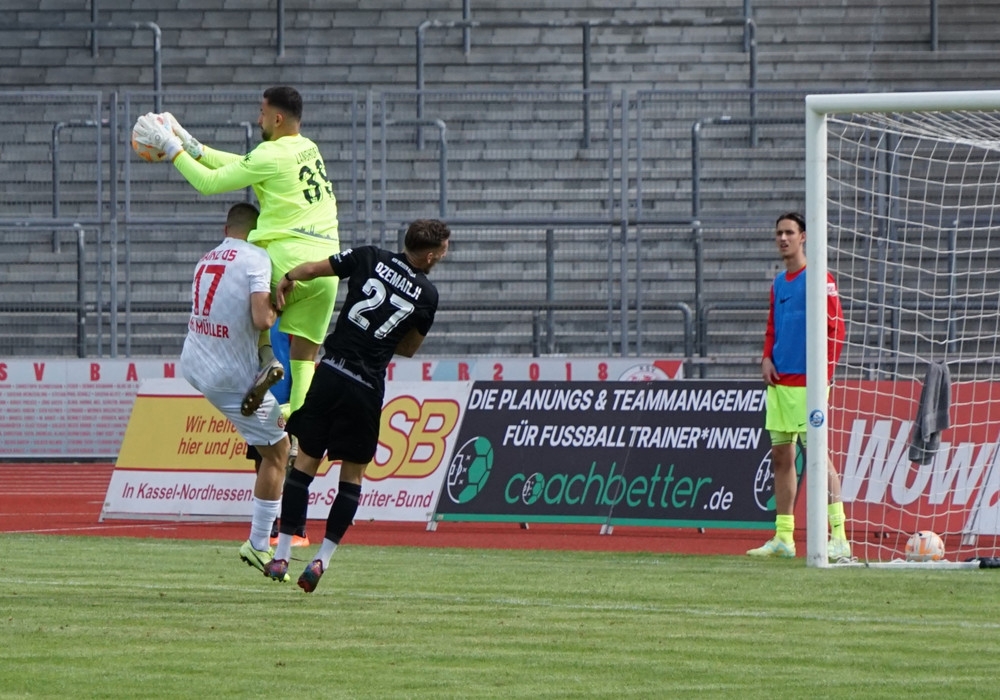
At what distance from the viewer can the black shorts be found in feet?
28.8

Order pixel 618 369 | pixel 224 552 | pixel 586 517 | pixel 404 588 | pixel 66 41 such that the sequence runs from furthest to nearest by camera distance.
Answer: pixel 66 41 < pixel 618 369 < pixel 586 517 < pixel 224 552 < pixel 404 588

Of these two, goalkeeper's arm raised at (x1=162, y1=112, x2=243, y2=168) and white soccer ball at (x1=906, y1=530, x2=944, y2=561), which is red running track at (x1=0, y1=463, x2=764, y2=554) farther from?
goalkeeper's arm raised at (x1=162, y1=112, x2=243, y2=168)

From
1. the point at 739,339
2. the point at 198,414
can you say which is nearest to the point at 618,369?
the point at 739,339

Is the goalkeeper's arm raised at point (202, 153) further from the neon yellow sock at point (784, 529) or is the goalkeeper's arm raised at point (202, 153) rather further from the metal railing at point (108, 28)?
the metal railing at point (108, 28)

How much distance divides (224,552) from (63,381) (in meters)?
9.76

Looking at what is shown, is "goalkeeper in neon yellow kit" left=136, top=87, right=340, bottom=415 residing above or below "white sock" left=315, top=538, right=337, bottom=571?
above

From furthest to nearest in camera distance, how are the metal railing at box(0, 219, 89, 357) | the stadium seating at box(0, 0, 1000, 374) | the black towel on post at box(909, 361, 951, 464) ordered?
1. the metal railing at box(0, 219, 89, 357)
2. the stadium seating at box(0, 0, 1000, 374)
3. the black towel on post at box(909, 361, 951, 464)

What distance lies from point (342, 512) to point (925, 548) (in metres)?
4.08

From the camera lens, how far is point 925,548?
1097 centimetres

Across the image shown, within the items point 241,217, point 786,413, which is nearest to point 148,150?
point 241,217

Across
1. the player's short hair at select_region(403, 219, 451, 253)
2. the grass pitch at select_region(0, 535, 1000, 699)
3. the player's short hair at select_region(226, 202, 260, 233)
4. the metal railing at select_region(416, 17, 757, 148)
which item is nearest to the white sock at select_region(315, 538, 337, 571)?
the grass pitch at select_region(0, 535, 1000, 699)

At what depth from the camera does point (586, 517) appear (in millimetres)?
12672

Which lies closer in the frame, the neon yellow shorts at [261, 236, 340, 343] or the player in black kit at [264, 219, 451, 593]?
the player in black kit at [264, 219, 451, 593]

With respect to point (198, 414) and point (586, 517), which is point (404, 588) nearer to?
point (586, 517)
